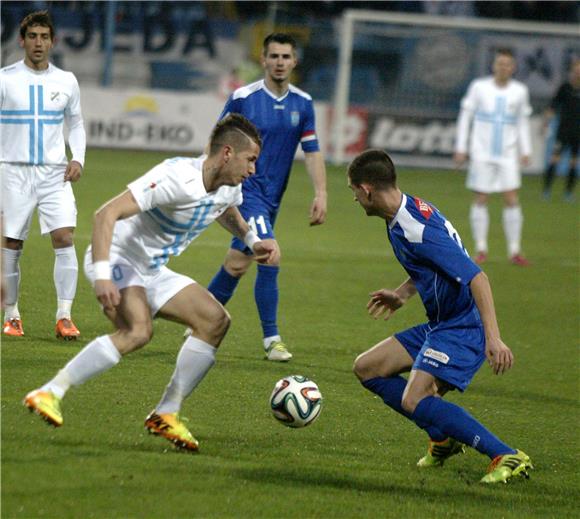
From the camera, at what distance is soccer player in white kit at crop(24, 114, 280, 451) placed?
221 inches

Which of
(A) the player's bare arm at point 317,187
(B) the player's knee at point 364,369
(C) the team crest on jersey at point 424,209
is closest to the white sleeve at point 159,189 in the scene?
(C) the team crest on jersey at point 424,209

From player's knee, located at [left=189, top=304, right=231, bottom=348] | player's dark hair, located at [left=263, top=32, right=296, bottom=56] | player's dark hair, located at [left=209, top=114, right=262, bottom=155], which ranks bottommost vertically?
player's knee, located at [left=189, top=304, right=231, bottom=348]

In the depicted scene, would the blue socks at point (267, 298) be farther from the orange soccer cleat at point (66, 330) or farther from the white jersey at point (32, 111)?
the white jersey at point (32, 111)

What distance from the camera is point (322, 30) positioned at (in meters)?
27.6

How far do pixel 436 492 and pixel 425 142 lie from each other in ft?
65.3

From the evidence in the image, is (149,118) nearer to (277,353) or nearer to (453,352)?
(277,353)

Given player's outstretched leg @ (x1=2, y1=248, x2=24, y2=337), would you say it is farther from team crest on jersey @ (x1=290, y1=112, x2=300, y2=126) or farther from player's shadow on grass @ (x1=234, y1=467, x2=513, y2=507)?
player's shadow on grass @ (x1=234, y1=467, x2=513, y2=507)

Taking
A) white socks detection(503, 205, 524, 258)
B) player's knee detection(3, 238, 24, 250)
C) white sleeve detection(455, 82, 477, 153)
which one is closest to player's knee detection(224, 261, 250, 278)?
player's knee detection(3, 238, 24, 250)

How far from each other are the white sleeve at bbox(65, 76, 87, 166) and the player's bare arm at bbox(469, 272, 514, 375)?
3.68 metres

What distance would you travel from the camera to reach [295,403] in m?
6.14

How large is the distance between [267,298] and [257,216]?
0.57 metres

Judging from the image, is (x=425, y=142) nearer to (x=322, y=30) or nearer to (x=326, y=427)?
(x=322, y=30)

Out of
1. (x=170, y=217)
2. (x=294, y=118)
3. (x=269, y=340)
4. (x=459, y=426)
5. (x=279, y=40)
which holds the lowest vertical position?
(x=269, y=340)

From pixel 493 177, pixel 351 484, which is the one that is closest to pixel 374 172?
pixel 351 484
